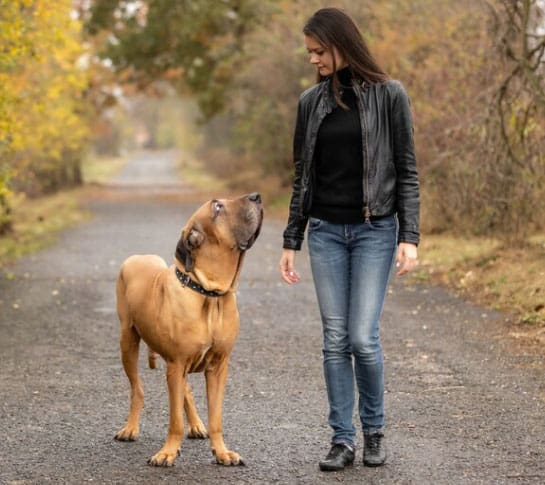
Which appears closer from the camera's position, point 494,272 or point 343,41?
point 343,41

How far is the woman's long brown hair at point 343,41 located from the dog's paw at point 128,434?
218 centimetres

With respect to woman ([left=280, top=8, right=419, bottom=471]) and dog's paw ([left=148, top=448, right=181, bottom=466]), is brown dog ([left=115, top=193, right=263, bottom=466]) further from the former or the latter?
woman ([left=280, top=8, right=419, bottom=471])

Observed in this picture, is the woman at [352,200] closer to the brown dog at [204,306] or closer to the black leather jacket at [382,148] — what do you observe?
the black leather jacket at [382,148]

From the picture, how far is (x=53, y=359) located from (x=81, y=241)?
1133cm

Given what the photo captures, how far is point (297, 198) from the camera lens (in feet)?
17.9

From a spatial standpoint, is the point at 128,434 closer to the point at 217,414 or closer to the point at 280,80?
the point at 217,414

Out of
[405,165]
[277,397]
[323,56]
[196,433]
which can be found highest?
[323,56]

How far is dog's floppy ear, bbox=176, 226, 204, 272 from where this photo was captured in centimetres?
519

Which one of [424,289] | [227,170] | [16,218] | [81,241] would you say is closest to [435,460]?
[424,289]

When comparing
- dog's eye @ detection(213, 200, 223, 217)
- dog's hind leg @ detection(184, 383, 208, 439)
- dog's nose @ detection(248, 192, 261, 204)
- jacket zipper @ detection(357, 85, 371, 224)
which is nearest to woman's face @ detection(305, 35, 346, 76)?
jacket zipper @ detection(357, 85, 371, 224)

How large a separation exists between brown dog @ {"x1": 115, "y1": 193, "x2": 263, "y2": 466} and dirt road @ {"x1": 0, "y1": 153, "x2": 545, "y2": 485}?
31 centimetres

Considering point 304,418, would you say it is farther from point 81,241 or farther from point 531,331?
point 81,241

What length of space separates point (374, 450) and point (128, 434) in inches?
55.5

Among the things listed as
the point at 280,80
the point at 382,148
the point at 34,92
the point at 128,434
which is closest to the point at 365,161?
the point at 382,148
